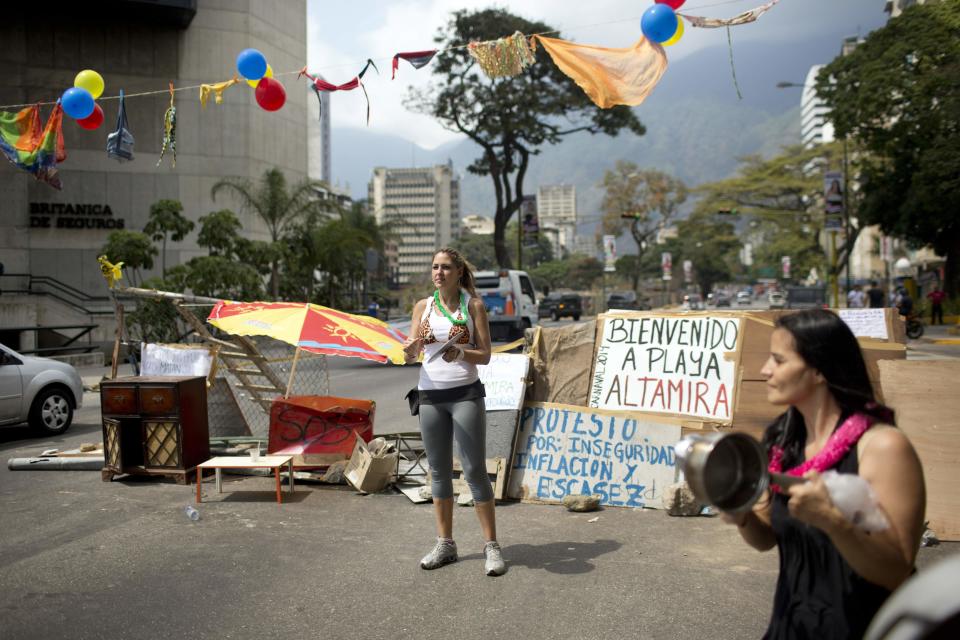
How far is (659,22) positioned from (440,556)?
6043 mm

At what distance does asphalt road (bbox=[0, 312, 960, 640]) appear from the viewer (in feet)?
14.0

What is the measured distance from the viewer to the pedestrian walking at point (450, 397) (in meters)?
4.99

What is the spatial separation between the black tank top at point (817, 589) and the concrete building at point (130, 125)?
33257 millimetres

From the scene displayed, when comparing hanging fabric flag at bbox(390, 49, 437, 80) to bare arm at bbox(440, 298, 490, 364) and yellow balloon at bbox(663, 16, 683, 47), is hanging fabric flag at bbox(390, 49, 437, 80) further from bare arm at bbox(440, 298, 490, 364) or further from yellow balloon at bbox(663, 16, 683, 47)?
bare arm at bbox(440, 298, 490, 364)

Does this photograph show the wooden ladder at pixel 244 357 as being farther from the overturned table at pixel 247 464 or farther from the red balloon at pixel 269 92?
the red balloon at pixel 269 92

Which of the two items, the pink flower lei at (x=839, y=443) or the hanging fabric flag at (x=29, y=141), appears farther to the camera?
the hanging fabric flag at (x=29, y=141)

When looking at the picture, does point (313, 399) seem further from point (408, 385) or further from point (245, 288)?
point (245, 288)

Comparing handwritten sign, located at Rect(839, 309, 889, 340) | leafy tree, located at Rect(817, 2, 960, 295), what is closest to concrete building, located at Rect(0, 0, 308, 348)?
leafy tree, located at Rect(817, 2, 960, 295)

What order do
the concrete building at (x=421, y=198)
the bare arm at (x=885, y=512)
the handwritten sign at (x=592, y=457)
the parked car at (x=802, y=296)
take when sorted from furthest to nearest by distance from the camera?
the concrete building at (x=421, y=198)
the parked car at (x=802, y=296)
the handwritten sign at (x=592, y=457)
the bare arm at (x=885, y=512)

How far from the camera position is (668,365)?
7.17m

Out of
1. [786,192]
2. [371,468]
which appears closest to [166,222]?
[371,468]

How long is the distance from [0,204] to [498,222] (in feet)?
70.8

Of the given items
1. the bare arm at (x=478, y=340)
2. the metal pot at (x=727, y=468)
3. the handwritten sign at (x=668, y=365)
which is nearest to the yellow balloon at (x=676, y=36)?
the handwritten sign at (x=668, y=365)

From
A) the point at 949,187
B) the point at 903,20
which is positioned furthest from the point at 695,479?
the point at 903,20
